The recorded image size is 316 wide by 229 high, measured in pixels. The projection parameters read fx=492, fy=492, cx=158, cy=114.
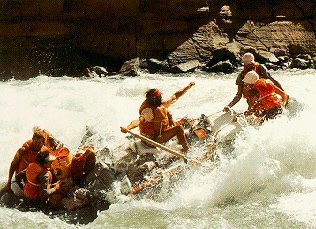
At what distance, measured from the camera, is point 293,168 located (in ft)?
24.3

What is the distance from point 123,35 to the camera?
17562 millimetres

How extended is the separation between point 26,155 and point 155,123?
1.84 metres

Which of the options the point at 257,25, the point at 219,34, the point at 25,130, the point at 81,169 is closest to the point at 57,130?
the point at 25,130

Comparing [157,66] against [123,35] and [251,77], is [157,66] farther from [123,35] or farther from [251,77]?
[251,77]

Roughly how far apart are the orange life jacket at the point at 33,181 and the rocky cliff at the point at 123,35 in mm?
10779

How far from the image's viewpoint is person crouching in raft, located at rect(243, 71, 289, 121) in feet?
25.2

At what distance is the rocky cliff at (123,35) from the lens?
56.5ft

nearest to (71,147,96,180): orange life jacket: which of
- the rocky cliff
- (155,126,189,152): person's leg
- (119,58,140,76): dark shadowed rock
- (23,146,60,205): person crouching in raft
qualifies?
(23,146,60,205): person crouching in raft

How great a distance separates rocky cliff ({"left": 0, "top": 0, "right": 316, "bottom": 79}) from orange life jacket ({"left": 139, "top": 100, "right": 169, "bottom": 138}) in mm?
9811

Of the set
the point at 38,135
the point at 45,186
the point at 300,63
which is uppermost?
the point at 38,135

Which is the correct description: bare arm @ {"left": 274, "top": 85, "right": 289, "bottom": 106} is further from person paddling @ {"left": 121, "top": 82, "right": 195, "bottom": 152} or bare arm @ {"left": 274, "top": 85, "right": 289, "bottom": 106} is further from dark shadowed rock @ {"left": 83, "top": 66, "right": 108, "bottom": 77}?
dark shadowed rock @ {"left": 83, "top": 66, "right": 108, "bottom": 77}

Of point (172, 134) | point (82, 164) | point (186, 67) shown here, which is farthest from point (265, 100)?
point (186, 67)

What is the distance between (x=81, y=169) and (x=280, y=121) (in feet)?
10.5

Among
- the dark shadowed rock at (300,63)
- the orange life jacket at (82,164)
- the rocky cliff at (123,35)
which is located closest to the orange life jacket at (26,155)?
the orange life jacket at (82,164)
